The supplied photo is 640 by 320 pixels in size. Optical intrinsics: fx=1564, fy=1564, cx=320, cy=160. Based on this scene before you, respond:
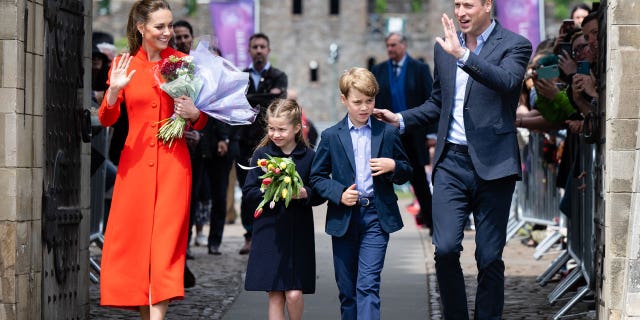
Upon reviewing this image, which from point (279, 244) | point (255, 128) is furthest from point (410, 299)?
point (255, 128)

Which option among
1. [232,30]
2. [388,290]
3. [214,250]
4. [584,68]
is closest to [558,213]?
[388,290]

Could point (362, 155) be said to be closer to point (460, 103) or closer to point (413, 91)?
point (460, 103)

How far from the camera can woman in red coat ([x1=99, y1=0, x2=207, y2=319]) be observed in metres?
8.63

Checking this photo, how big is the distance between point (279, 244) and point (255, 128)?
6894mm

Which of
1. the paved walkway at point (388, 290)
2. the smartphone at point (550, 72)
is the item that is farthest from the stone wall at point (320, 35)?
the smartphone at point (550, 72)

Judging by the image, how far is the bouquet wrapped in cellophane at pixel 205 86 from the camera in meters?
8.60

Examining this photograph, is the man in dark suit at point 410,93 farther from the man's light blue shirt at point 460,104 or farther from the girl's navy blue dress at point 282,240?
the man's light blue shirt at point 460,104

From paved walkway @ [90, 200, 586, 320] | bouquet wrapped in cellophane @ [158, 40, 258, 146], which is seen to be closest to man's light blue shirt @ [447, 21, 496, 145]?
bouquet wrapped in cellophane @ [158, 40, 258, 146]

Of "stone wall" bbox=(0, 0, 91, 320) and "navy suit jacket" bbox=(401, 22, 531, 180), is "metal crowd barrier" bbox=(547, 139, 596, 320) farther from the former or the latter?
"stone wall" bbox=(0, 0, 91, 320)

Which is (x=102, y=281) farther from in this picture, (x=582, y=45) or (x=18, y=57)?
(x=582, y=45)

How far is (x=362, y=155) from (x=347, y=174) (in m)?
0.14

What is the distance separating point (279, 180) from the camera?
8.55 m

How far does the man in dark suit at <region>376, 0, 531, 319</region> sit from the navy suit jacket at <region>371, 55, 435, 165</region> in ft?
24.6

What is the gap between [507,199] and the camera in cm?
864
